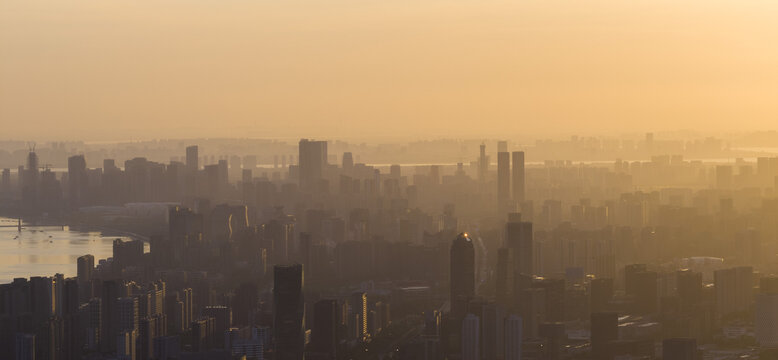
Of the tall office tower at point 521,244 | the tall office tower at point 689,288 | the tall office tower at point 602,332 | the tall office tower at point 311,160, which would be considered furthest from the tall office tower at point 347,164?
the tall office tower at point 602,332

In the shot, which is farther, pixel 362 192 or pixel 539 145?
pixel 539 145

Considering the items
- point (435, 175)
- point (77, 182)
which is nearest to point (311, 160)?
point (435, 175)

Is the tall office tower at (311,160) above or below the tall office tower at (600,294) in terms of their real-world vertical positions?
above

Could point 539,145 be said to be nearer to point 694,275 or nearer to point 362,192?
point 362,192

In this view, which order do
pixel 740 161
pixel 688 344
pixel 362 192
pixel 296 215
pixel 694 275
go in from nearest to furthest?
pixel 688 344
pixel 694 275
pixel 296 215
pixel 362 192
pixel 740 161

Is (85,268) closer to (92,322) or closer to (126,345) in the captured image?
(92,322)

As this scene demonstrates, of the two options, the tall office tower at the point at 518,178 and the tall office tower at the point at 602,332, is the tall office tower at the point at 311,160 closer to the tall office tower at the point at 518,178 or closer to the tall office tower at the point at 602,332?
the tall office tower at the point at 518,178

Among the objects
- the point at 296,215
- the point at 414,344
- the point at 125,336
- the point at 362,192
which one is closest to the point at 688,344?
the point at 414,344

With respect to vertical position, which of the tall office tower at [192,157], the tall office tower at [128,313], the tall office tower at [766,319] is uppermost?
the tall office tower at [192,157]
